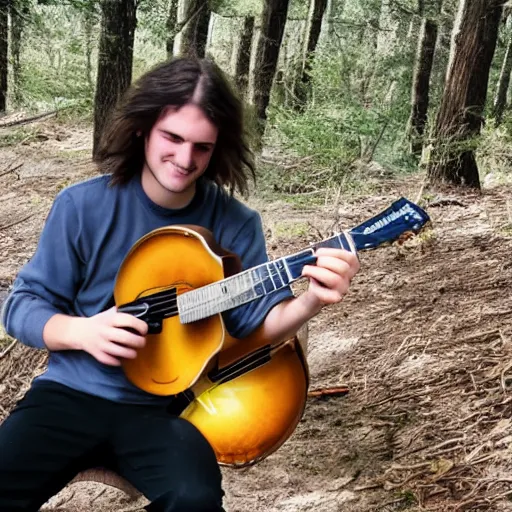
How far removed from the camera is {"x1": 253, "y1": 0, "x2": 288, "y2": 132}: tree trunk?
666 cm

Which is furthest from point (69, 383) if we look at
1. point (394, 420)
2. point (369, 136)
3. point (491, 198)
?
point (369, 136)

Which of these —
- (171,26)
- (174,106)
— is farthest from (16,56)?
(174,106)

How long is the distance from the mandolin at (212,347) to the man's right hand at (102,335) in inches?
2.4

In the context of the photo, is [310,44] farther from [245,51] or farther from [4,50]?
[4,50]

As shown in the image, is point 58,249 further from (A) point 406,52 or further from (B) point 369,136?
(A) point 406,52

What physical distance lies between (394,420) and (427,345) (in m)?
0.49

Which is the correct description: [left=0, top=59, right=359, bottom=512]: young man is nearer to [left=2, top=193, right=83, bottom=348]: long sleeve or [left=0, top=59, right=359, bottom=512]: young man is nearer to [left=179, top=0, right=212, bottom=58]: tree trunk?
[left=2, top=193, right=83, bottom=348]: long sleeve

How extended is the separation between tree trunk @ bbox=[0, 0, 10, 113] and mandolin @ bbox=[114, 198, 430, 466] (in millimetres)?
6499

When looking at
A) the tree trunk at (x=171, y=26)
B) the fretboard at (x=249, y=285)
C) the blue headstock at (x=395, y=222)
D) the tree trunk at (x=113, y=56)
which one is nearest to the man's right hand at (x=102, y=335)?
the fretboard at (x=249, y=285)

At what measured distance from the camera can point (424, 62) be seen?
25.2 feet

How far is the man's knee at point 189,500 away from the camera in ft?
3.97

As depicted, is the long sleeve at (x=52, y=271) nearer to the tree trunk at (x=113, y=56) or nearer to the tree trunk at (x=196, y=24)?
the tree trunk at (x=113, y=56)

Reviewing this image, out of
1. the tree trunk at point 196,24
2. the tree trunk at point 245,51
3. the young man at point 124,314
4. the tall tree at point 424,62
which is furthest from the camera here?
the tree trunk at point 196,24

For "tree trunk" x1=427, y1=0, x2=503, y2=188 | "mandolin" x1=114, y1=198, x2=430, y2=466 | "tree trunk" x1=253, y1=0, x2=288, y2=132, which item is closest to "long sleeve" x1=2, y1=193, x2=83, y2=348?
"mandolin" x1=114, y1=198, x2=430, y2=466
